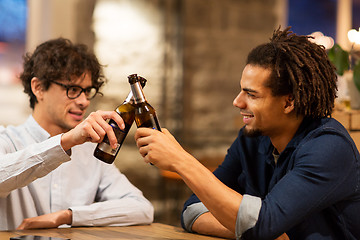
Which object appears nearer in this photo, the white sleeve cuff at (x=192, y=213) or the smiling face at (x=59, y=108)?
the white sleeve cuff at (x=192, y=213)

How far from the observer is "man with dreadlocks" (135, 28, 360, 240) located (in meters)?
1.26

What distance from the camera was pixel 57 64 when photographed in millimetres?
2023

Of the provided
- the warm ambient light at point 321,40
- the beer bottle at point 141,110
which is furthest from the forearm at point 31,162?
the warm ambient light at point 321,40

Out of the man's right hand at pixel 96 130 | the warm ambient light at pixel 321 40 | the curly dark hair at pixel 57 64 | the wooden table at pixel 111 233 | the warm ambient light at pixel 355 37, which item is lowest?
the wooden table at pixel 111 233

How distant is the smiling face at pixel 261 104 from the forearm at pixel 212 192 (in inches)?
11.6

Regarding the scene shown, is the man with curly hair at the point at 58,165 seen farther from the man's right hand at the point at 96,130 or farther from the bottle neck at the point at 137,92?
the bottle neck at the point at 137,92

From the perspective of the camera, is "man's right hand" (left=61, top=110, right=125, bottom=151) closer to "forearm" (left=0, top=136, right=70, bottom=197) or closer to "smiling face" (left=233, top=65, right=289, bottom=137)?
"forearm" (left=0, top=136, right=70, bottom=197)

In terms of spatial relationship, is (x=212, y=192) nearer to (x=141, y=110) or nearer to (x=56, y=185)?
(x=141, y=110)

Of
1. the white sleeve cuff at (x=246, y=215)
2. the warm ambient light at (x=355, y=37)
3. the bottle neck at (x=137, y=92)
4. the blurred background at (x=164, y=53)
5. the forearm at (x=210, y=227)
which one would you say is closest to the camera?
the white sleeve cuff at (x=246, y=215)

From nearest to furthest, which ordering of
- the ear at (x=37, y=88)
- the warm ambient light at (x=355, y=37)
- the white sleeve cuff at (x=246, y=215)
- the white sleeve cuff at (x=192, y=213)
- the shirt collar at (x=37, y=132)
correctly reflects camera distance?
the white sleeve cuff at (x=246, y=215) → the white sleeve cuff at (x=192, y=213) → the shirt collar at (x=37, y=132) → the ear at (x=37, y=88) → the warm ambient light at (x=355, y=37)

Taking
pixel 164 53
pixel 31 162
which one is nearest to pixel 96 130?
pixel 31 162

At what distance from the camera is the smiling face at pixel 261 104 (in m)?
1.47

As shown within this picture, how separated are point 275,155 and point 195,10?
8.88 feet

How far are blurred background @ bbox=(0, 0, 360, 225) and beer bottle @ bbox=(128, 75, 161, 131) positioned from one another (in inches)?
92.4
